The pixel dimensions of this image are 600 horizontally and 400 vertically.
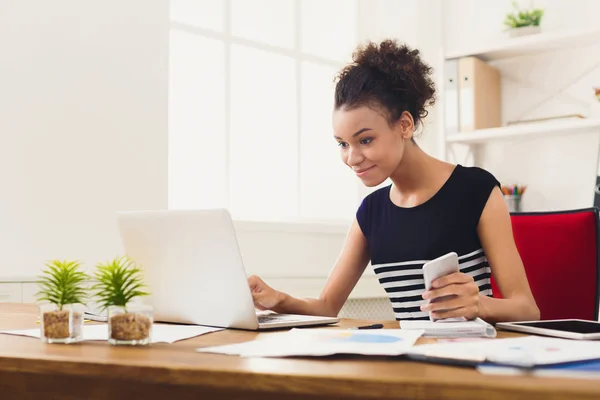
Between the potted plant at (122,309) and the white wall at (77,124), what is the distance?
136 cm

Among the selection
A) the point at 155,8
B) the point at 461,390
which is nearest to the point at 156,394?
the point at 461,390

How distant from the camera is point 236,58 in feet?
10.7

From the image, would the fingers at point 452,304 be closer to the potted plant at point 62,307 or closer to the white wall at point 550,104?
the potted plant at point 62,307

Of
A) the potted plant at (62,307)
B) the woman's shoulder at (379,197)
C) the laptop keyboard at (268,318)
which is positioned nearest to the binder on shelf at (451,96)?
the woman's shoulder at (379,197)

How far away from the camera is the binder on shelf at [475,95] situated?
3.26 metres

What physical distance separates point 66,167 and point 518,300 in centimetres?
154

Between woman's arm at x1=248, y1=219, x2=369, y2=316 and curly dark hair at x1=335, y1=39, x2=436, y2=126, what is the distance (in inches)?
14.6

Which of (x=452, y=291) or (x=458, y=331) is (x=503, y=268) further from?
(x=458, y=331)

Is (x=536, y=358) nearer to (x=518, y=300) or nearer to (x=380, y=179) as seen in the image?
(x=518, y=300)

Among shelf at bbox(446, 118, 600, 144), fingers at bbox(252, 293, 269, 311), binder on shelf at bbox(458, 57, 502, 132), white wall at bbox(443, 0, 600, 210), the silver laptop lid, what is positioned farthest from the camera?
binder on shelf at bbox(458, 57, 502, 132)

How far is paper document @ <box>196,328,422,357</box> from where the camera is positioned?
0.83m

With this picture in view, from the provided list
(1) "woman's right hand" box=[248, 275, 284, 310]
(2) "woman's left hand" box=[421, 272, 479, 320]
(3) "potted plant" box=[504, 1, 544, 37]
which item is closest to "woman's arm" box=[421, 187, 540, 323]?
(2) "woman's left hand" box=[421, 272, 479, 320]

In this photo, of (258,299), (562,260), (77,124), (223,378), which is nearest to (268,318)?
(258,299)

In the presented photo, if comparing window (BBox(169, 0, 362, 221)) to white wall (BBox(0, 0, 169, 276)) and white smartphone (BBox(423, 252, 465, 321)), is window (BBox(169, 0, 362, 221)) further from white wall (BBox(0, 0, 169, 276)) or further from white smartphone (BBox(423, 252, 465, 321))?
white smartphone (BBox(423, 252, 465, 321))
